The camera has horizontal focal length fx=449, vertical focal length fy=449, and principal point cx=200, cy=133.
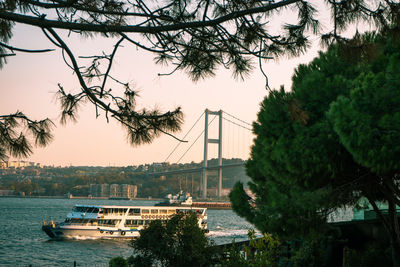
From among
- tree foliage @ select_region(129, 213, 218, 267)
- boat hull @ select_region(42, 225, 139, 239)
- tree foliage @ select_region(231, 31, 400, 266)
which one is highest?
tree foliage @ select_region(231, 31, 400, 266)

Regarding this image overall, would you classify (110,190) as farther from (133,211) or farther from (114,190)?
(133,211)

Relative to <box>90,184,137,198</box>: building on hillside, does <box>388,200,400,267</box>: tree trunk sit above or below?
below

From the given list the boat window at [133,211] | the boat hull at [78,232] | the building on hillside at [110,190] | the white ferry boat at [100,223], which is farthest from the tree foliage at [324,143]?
the building on hillside at [110,190]

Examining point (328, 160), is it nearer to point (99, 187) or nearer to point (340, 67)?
point (340, 67)

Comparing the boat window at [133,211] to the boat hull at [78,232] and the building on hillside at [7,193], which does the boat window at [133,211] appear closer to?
the boat hull at [78,232]

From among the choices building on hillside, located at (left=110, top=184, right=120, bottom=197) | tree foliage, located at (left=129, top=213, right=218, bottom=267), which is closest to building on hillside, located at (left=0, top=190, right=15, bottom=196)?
building on hillside, located at (left=110, top=184, right=120, bottom=197)

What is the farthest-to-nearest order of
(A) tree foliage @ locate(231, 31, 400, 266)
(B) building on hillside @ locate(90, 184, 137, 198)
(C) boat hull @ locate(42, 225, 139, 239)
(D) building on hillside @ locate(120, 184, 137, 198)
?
(B) building on hillside @ locate(90, 184, 137, 198) → (D) building on hillside @ locate(120, 184, 137, 198) → (C) boat hull @ locate(42, 225, 139, 239) → (A) tree foliage @ locate(231, 31, 400, 266)

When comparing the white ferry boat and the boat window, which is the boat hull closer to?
the white ferry boat

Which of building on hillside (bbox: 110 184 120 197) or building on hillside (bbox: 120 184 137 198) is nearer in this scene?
building on hillside (bbox: 120 184 137 198)
